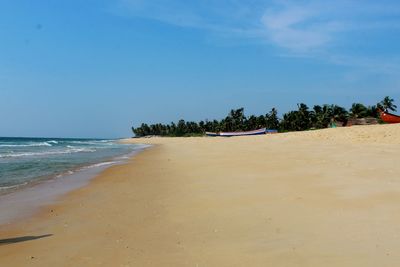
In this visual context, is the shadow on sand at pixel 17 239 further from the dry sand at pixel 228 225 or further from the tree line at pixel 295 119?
the tree line at pixel 295 119

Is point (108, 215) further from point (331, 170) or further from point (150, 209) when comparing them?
point (331, 170)

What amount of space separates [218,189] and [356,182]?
12.4 feet

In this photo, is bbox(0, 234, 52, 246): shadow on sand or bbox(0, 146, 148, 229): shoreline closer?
bbox(0, 234, 52, 246): shadow on sand

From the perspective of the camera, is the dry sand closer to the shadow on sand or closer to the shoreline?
the shadow on sand

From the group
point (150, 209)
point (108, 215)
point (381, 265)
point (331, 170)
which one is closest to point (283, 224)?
point (381, 265)

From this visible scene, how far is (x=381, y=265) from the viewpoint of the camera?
4.79 metres

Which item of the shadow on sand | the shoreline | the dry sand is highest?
the shoreline

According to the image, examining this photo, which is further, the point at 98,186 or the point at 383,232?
the point at 98,186

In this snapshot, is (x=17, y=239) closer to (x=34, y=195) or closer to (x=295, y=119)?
(x=34, y=195)

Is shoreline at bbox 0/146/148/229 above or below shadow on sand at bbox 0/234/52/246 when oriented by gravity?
above

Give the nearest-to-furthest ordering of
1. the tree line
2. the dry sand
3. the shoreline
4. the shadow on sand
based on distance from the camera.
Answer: the dry sand
the shadow on sand
the shoreline
the tree line

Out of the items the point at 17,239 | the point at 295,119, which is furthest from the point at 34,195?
the point at 295,119

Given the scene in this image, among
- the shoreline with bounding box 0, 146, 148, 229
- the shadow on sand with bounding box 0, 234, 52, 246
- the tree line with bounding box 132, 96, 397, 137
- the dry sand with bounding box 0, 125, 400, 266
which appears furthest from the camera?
the tree line with bounding box 132, 96, 397, 137

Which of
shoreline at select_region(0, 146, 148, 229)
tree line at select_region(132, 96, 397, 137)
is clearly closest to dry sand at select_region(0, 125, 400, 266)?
shoreline at select_region(0, 146, 148, 229)
